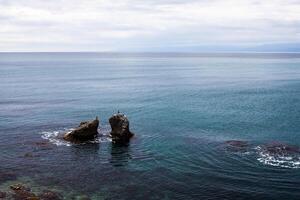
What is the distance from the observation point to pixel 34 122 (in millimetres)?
97375

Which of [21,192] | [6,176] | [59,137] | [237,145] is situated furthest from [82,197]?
[237,145]

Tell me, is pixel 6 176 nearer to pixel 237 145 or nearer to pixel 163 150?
pixel 163 150

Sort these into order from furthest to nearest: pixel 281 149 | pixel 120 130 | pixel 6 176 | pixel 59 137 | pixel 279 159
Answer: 1. pixel 59 137
2. pixel 120 130
3. pixel 281 149
4. pixel 279 159
5. pixel 6 176

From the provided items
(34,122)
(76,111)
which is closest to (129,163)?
(34,122)

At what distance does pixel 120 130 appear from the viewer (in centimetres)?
8056

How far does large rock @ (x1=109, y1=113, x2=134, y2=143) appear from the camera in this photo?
3167 inches

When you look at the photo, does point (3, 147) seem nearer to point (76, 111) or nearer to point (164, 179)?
point (164, 179)

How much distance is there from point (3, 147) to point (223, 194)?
42142 millimetres

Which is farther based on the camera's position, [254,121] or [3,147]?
[254,121]

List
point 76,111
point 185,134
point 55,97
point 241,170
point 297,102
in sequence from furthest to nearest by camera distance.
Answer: point 55,97 → point 297,102 → point 76,111 → point 185,134 → point 241,170

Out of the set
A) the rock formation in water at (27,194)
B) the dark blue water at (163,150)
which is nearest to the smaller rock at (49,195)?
the rock formation in water at (27,194)

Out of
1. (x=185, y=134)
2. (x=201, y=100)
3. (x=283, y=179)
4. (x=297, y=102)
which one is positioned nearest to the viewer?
(x=283, y=179)

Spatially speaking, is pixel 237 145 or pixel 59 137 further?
pixel 59 137

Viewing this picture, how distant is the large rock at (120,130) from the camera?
80.4m
